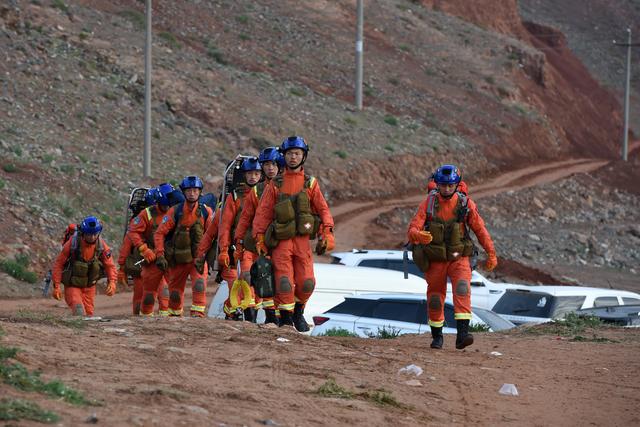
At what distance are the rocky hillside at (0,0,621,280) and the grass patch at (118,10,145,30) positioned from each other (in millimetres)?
93

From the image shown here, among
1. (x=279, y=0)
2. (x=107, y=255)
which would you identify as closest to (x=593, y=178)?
(x=279, y=0)

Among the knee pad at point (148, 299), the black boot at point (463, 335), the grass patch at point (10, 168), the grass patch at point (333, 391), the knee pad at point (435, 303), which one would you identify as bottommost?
the grass patch at point (333, 391)

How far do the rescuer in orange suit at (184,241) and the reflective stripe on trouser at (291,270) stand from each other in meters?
2.60

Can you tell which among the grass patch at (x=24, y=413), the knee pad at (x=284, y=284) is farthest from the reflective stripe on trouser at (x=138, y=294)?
the grass patch at (x=24, y=413)

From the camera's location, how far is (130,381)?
9.36 metres

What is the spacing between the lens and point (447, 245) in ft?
44.6

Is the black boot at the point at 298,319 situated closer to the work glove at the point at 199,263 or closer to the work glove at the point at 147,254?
the work glove at the point at 199,263

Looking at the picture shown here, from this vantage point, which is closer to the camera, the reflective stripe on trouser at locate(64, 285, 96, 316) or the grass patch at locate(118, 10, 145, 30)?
the reflective stripe on trouser at locate(64, 285, 96, 316)

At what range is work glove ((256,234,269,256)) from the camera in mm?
14328

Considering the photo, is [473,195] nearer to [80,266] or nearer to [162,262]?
[80,266]

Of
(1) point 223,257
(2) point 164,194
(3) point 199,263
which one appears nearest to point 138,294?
(2) point 164,194

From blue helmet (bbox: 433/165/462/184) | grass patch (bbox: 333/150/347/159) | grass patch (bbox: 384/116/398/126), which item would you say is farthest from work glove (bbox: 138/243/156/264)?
grass patch (bbox: 384/116/398/126)

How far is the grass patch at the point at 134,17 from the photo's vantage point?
165 feet

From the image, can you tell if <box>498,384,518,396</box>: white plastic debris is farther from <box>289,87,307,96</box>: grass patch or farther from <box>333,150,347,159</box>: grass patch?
<box>289,87,307,96</box>: grass patch
